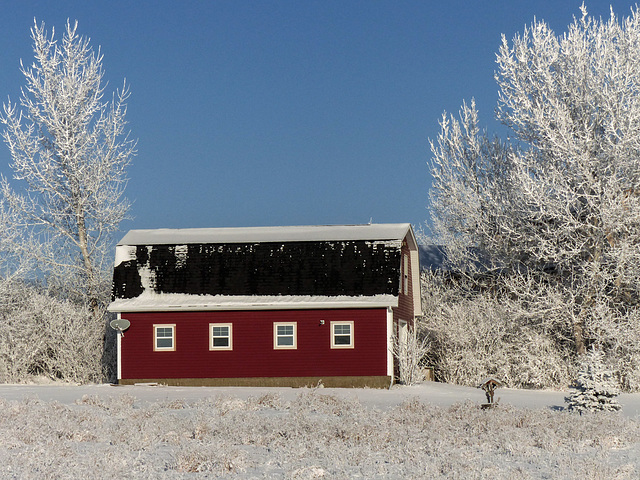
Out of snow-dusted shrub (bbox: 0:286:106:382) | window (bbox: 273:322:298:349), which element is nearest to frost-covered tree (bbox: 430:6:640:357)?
window (bbox: 273:322:298:349)

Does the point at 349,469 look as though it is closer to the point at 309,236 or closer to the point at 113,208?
the point at 309,236

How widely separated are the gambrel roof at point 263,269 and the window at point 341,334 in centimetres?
65

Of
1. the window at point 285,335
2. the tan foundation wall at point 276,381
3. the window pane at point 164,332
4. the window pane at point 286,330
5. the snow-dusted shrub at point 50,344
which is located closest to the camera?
the tan foundation wall at point 276,381

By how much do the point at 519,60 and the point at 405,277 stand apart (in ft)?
→ 29.3

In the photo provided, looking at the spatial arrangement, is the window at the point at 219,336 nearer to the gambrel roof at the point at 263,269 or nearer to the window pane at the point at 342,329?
the gambrel roof at the point at 263,269

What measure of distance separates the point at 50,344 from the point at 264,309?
9.75 metres

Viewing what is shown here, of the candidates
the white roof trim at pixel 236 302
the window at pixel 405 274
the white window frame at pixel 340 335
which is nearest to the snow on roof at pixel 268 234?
the window at pixel 405 274

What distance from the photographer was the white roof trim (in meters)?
27.3

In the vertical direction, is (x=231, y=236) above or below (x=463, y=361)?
above

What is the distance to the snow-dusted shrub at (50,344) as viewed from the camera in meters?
32.2

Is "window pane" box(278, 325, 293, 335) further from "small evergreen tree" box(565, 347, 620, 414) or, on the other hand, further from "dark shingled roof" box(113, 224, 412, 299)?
"small evergreen tree" box(565, 347, 620, 414)

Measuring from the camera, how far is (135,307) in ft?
93.2

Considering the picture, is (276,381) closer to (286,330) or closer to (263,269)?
(286,330)

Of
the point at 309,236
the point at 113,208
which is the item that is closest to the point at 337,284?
the point at 309,236
